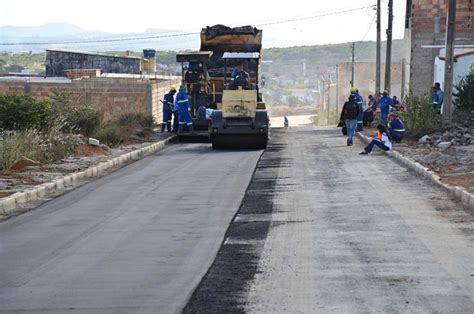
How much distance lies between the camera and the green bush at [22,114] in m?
25.2

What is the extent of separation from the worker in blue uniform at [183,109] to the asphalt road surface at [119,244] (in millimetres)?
11270

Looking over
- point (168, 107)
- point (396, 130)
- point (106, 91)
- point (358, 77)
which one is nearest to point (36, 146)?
point (396, 130)

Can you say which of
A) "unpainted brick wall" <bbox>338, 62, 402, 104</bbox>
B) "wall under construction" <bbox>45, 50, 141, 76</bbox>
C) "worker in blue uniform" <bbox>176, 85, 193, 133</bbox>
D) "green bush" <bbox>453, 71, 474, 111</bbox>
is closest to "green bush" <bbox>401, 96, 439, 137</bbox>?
"green bush" <bbox>453, 71, 474, 111</bbox>

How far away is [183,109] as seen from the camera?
30359mm

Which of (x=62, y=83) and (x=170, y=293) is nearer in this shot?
(x=170, y=293)

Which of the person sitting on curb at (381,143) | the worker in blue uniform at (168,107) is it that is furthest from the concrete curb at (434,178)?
the worker in blue uniform at (168,107)

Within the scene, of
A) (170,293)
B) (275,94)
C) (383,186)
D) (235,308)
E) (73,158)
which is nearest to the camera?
(235,308)

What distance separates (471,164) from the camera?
19.1 meters

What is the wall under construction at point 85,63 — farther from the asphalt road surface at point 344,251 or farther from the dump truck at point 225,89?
the asphalt road surface at point 344,251

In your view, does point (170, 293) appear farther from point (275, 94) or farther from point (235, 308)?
point (275, 94)

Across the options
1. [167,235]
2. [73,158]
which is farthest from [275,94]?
[167,235]

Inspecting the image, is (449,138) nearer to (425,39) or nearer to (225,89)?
(225,89)

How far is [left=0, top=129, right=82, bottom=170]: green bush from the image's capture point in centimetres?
1962

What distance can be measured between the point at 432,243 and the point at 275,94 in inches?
5322
